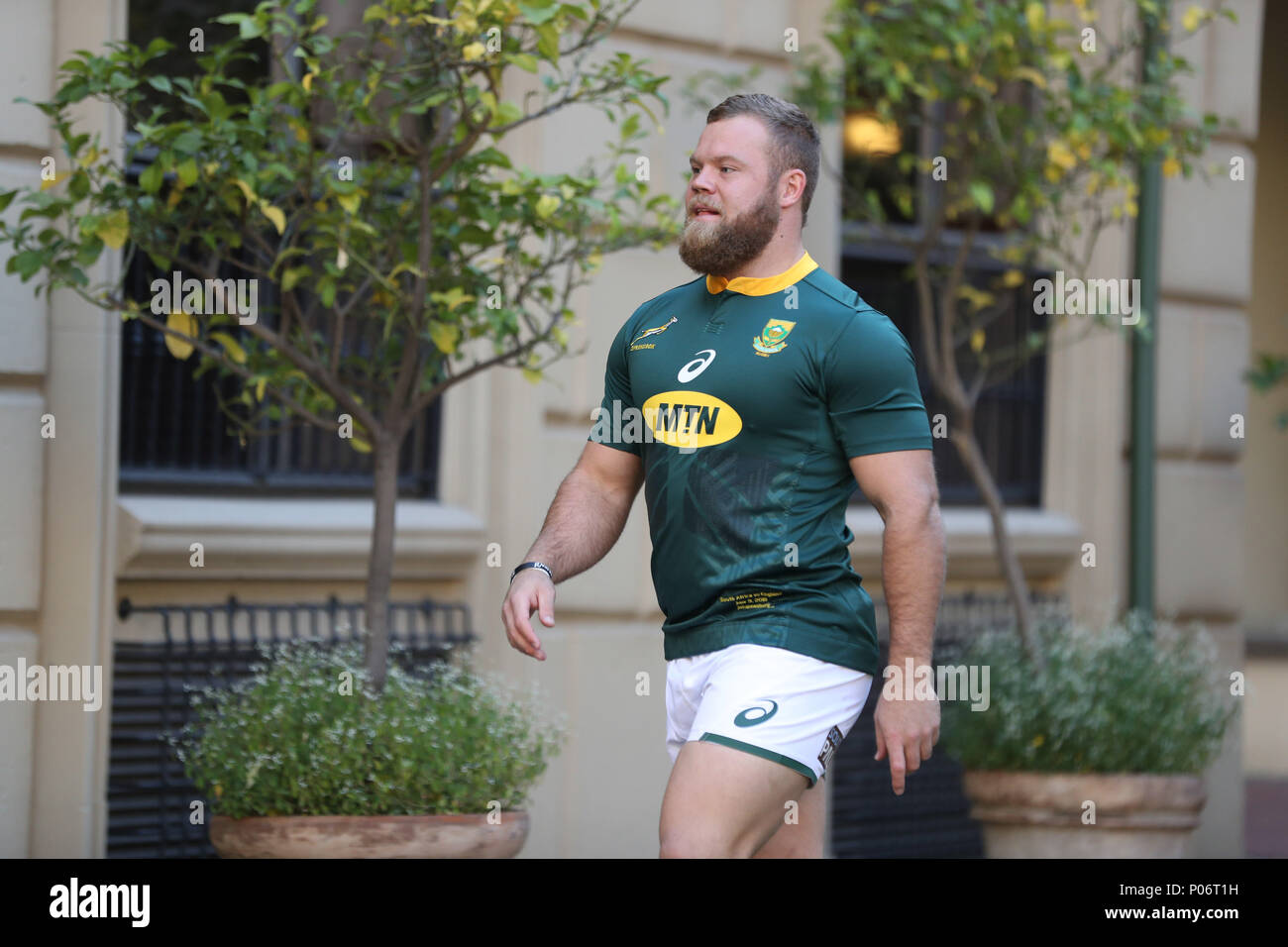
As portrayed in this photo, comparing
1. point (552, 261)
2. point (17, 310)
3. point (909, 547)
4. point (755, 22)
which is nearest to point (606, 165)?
point (755, 22)

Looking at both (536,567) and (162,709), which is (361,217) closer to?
(536,567)

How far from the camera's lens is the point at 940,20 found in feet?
23.8

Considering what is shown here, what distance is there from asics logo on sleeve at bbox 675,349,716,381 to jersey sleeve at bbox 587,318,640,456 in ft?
0.94

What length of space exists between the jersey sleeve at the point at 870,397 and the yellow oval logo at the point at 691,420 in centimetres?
23

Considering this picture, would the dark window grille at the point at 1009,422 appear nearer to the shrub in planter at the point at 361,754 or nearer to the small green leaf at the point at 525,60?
the shrub in planter at the point at 361,754

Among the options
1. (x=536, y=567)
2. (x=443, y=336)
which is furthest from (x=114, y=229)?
(x=536, y=567)

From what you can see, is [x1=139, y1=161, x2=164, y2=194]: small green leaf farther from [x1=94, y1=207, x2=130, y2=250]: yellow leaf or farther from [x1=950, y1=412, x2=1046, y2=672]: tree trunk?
[x1=950, y1=412, x2=1046, y2=672]: tree trunk

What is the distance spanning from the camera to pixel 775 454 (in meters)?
3.95

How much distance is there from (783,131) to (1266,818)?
8533 millimetres

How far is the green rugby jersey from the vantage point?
3.91 metres

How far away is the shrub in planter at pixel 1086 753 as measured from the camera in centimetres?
714

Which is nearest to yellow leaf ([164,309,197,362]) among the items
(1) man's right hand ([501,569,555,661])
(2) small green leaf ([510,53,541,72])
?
(2) small green leaf ([510,53,541,72])
